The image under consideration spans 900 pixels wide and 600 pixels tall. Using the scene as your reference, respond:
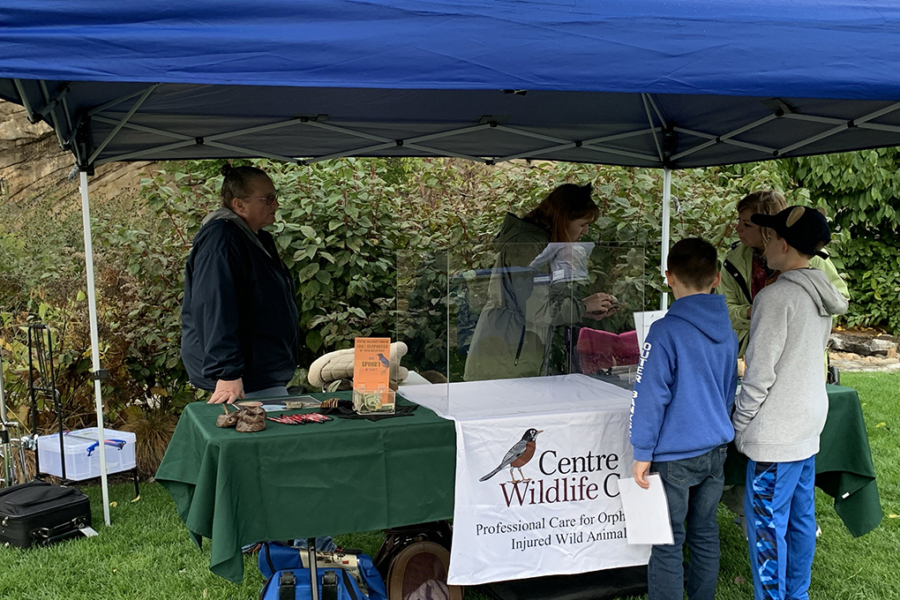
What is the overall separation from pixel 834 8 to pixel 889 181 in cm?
714

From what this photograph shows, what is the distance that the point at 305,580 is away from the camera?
271cm

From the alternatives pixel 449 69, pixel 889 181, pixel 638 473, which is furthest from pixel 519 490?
pixel 889 181

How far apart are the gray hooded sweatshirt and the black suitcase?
3.20 meters

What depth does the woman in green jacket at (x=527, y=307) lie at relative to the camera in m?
2.79

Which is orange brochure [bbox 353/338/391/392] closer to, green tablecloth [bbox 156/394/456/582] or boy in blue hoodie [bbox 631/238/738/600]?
green tablecloth [bbox 156/394/456/582]

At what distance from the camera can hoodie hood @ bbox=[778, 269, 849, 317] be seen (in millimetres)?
2596

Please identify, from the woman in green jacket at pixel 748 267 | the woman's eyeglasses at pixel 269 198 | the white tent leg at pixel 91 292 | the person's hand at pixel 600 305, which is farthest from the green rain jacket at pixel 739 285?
the white tent leg at pixel 91 292

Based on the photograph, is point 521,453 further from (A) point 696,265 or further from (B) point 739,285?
(B) point 739,285

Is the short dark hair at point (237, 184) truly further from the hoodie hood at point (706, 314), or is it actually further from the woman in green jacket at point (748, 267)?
the woman in green jacket at point (748, 267)

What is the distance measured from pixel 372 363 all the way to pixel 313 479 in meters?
0.45

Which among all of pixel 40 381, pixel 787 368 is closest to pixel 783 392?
pixel 787 368

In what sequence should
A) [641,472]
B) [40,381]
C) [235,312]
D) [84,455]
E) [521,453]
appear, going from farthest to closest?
[40,381] < [84,455] < [235,312] < [521,453] < [641,472]

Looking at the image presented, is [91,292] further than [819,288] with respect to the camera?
Yes

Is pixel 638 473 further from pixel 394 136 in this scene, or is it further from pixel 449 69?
pixel 394 136
